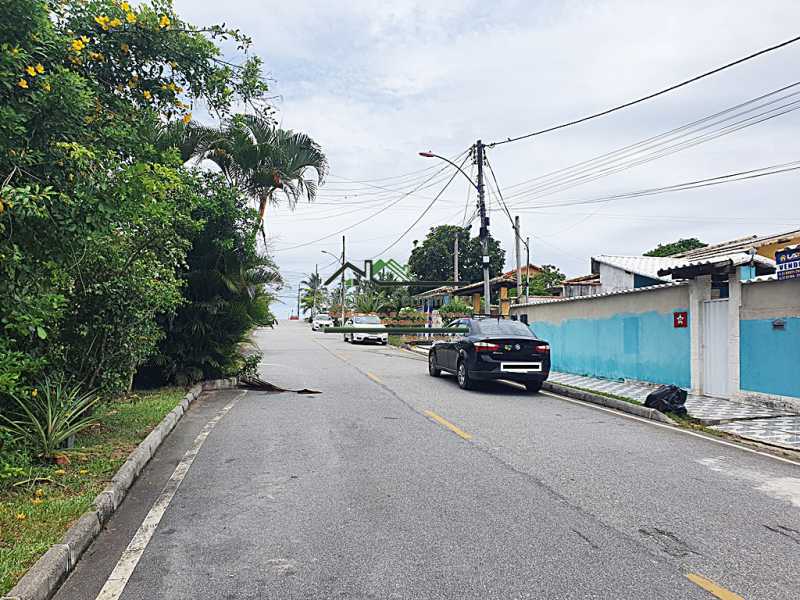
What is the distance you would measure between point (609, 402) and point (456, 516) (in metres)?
8.09

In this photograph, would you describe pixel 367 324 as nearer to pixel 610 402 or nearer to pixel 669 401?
pixel 610 402

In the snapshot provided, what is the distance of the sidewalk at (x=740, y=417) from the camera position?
30.9 ft

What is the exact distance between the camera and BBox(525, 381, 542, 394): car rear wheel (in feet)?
47.1

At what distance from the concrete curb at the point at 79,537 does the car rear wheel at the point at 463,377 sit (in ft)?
25.5

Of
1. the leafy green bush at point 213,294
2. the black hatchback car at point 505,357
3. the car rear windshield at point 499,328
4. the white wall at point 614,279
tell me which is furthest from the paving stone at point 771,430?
the white wall at point 614,279

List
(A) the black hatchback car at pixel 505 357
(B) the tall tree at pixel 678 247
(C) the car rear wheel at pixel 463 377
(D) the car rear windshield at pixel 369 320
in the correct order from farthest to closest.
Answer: (B) the tall tree at pixel 678 247, (D) the car rear windshield at pixel 369 320, (C) the car rear wheel at pixel 463 377, (A) the black hatchback car at pixel 505 357

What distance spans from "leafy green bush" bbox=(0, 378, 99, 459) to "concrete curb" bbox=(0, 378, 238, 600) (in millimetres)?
759

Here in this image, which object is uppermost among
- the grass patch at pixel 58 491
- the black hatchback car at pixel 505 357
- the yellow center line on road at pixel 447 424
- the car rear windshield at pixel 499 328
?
the car rear windshield at pixel 499 328

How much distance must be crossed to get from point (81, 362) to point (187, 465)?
223cm

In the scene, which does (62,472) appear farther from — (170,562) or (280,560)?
(280,560)

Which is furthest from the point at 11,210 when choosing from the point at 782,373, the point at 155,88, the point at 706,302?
the point at 706,302

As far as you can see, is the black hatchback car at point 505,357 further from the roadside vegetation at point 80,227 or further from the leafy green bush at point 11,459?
the leafy green bush at point 11,459

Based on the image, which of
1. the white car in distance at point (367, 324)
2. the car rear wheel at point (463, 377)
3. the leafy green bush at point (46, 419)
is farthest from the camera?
the white car in distance at point (367, 324)

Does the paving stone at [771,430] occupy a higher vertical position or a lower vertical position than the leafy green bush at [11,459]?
lower
